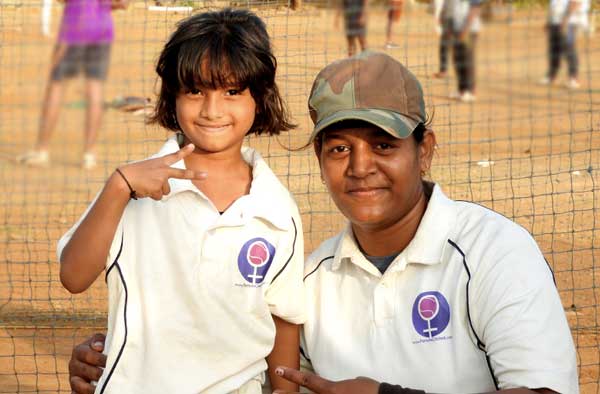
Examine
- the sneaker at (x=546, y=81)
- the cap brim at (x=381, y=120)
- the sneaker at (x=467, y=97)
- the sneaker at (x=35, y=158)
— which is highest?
the cap brim at (x=381, y=120)

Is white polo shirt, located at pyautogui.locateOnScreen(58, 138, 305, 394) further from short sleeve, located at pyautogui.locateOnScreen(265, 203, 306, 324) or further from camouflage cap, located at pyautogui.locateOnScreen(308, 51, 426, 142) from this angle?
camouflage cap, located at pyautogui.locateOnScreen(308, 51, 426, 142)

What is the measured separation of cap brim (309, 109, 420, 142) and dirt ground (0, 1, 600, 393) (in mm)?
1609

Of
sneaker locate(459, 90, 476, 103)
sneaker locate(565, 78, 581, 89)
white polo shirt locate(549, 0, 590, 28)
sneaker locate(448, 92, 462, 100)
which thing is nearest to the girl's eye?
sneaker locate(448, 92, 462, 100)

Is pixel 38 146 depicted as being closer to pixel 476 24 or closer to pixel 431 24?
pixel 476 24

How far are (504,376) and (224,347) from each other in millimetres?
794

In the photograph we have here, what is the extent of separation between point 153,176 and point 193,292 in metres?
0.37

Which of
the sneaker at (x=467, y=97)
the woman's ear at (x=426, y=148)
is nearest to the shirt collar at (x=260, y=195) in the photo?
the woman's ear at (x=426, y=148)

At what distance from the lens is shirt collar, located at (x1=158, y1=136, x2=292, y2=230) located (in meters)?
3.09

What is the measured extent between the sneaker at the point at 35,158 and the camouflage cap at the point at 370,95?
Answer: 8091 millimetres

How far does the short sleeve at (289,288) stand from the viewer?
3.12 metres

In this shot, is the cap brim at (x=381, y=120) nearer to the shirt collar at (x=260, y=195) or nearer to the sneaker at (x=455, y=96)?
the shirt collar at (x=260, y=195)

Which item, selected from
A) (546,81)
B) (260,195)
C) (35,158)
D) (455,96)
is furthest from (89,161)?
(546,81)

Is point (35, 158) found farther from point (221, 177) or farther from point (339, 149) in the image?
point (339, 149)

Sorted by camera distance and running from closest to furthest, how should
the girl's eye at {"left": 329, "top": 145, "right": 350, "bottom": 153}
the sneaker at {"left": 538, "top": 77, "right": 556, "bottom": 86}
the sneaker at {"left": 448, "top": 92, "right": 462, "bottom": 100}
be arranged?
the girl's eye at {"left": 329, "top": 145, "right": 350, "bottom": 153} < the sneaker at {"left": 448, "top": 92, "right": 462, "bottom": 100} < the sneaker at {"left": 538, "top": 77, "right": 556, "bottom": 86}
